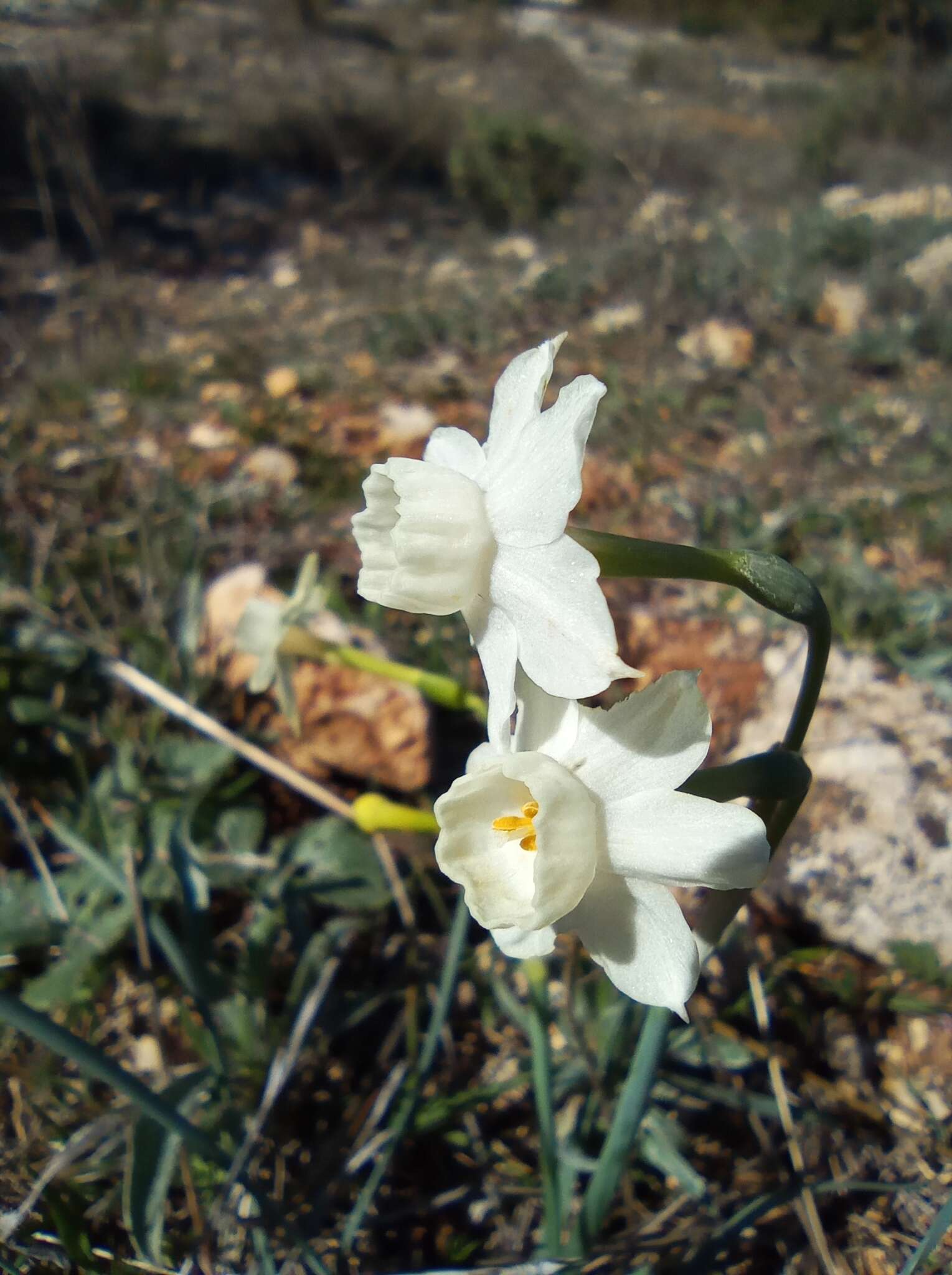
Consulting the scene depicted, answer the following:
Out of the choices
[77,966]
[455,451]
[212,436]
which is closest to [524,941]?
[455,451]

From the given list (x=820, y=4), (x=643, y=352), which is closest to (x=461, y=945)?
(x=643, y=352)

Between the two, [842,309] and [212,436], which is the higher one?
[842,309]

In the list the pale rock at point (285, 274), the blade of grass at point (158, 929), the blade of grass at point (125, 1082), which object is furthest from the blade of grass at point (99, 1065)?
the pale rock at point (285, 274)

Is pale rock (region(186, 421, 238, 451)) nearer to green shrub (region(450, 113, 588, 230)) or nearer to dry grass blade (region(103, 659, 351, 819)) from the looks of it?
dry grass blade (region(103, 659, 351, 819))

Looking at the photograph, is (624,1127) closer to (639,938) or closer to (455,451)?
(639,938)

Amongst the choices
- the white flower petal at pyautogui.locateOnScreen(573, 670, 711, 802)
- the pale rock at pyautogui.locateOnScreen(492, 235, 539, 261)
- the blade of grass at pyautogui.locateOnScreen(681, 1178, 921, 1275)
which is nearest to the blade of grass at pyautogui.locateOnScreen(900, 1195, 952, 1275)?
the blade of grass at pyautogui.locateOnScreen(681, 1178, 921, 1275)

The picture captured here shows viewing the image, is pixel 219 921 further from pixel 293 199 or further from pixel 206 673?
pixel 293 199
